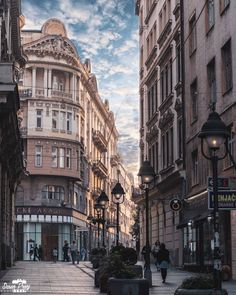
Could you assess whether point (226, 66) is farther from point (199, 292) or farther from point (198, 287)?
point (199, 292)

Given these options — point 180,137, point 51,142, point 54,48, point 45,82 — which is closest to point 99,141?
point 51,142

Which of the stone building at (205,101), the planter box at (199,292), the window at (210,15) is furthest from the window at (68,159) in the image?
the planter box at (199,292)

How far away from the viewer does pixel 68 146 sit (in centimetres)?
7244

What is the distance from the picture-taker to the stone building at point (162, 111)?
126ft

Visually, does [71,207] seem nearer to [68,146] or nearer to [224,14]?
[68,146]

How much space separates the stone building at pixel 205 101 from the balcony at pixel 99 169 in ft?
170

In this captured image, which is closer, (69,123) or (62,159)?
(62,159)

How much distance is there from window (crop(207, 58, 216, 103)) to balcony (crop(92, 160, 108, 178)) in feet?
186

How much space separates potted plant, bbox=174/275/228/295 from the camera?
1091 cm

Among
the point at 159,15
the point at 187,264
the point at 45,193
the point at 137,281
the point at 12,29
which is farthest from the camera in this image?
the point at 45,193

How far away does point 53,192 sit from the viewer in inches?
2763

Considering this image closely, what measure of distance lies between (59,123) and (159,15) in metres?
29.2

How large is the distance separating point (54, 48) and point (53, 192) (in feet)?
48.2

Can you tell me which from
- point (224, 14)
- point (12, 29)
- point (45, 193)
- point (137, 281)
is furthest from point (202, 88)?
point (45, 193)
